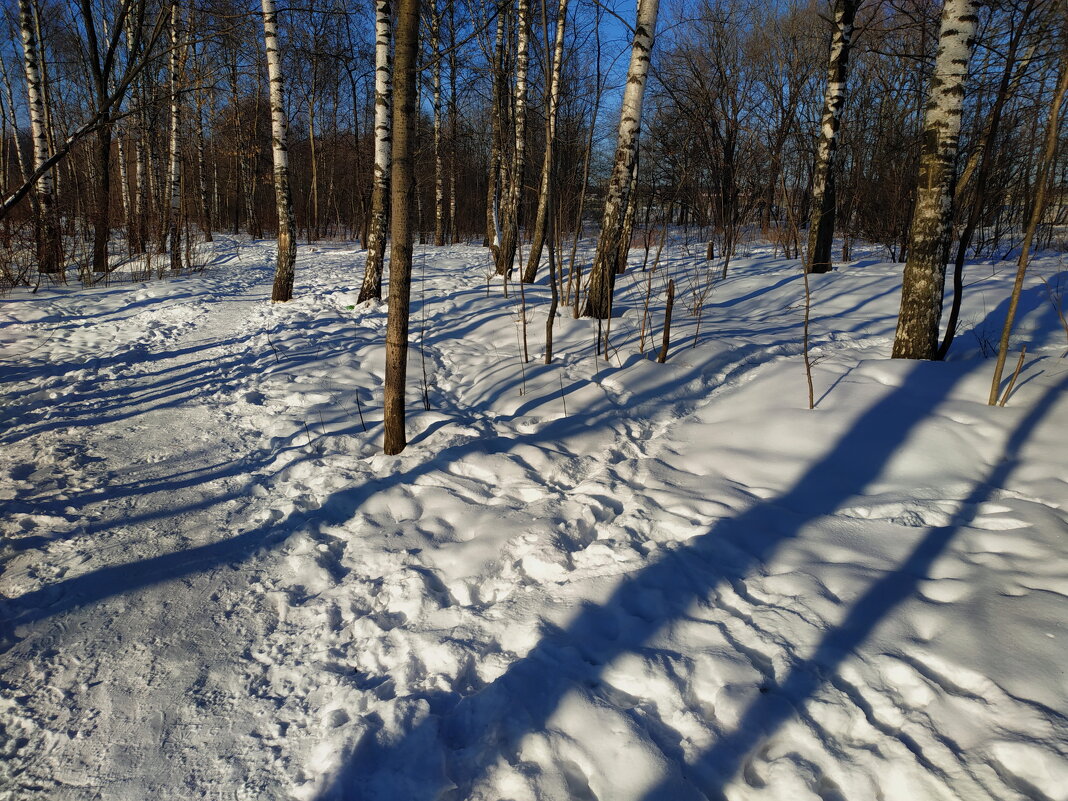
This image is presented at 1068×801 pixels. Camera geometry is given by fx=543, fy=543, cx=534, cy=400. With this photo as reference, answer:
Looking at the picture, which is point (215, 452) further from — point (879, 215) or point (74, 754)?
point (879, 215)

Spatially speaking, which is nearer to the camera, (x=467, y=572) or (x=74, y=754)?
(x=74, y=754)

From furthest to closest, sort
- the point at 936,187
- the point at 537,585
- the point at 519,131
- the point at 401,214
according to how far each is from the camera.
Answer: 1. the point at 519,131
2. the point at 936,187
3. the point at 401,214
4. the point at 537,585

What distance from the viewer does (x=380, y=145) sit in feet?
24.0

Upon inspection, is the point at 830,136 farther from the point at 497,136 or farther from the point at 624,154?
the point at 497,136

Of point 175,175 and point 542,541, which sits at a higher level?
point 175,175

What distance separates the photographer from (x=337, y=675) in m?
2.05

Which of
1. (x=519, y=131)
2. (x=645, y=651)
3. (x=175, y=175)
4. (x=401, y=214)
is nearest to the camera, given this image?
(x=645, y=651)

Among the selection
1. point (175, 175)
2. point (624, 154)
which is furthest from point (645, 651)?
point (175, 175)

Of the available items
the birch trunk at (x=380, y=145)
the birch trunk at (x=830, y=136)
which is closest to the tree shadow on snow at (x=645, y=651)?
the birch trunk at (x=380, y=145)

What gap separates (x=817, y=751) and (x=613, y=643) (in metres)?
0.73

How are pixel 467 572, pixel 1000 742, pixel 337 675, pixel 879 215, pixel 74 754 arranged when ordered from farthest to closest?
pixel 879 215 < pixel 467 572 < pixel 337 675 < pixel 74 754 < pixel 1000 742

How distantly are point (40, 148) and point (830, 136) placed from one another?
12.9 m

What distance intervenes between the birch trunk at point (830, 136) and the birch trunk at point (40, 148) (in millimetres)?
12079

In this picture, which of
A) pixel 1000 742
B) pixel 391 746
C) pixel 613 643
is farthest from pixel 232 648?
pixel 1000 742
